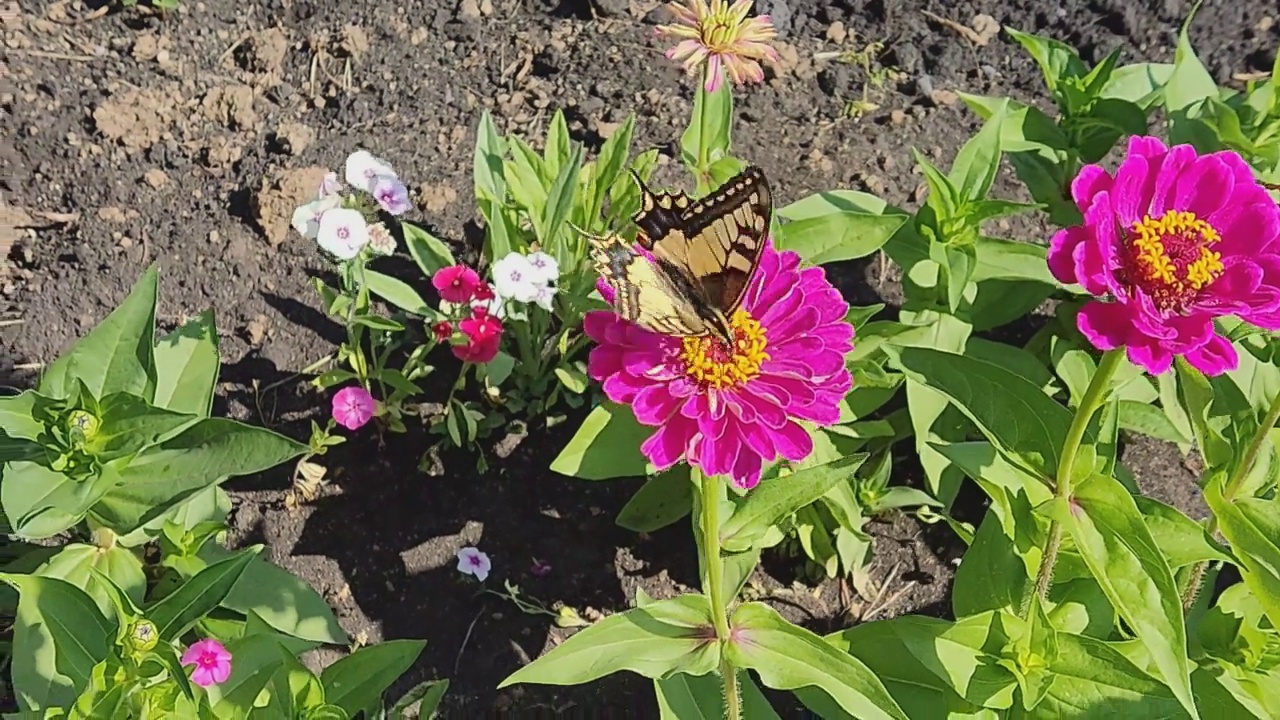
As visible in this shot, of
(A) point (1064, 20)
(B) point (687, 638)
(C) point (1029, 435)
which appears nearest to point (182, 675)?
(B) point (687, 638)

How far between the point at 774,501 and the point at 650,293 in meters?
0.65

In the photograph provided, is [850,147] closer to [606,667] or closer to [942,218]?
[942,218]

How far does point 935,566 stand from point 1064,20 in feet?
6.15

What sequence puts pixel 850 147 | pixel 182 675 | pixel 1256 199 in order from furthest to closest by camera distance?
1. pixel 850 147
2. pixel 182 675
3. pixel 1256 199

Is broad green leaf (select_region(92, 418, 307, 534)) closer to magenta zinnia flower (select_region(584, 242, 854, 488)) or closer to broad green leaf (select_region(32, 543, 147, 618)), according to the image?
broad green leaf (select_region(32, 543, 147, 618))

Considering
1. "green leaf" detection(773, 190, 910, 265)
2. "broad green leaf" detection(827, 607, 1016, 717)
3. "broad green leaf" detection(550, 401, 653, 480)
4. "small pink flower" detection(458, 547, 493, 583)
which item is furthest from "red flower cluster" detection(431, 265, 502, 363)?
"broad green leaf" detection(827, 607, 1016, 717)

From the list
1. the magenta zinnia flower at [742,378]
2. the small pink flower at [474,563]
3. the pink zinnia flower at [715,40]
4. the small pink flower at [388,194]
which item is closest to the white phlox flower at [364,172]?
the small pink flower at [388,194]

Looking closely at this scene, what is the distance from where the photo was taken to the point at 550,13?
3.50 meters

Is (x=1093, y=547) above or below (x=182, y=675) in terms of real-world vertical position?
above

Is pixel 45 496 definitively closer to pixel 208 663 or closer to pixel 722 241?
pixel 208 663

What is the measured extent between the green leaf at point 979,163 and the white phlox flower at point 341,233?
4.45 ft

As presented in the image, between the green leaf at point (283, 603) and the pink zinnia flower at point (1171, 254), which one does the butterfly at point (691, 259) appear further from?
the green leaf at point (283, 603)

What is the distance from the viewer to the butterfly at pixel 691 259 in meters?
1.40

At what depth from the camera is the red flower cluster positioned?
253 centimetres
